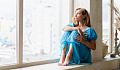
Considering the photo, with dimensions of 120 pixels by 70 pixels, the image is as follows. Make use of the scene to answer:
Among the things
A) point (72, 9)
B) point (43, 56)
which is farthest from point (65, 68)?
point (72, 9)

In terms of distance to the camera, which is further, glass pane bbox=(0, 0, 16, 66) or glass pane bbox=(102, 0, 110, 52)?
glass pane bbox=(102, 0, 110, 52)

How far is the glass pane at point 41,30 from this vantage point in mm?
2107

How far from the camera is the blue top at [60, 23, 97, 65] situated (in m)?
2.21

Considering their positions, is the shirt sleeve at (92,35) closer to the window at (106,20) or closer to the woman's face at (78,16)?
the woman's face at (78,16)

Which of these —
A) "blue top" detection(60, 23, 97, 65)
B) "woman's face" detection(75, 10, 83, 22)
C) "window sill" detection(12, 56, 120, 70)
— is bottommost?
"window sill" detection(12, 56, 120, 70)

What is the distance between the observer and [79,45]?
7.28ft

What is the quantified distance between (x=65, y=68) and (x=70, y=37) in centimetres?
45

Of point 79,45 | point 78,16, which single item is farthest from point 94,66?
point 78,16

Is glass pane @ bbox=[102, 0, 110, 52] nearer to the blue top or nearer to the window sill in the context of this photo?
the window sill

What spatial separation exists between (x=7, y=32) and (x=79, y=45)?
0.89 metres

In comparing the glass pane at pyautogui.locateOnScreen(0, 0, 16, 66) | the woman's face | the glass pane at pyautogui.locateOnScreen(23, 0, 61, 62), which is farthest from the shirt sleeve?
the glass pane at pyautogui.locateOnScreen(0, 0, 16, 66)

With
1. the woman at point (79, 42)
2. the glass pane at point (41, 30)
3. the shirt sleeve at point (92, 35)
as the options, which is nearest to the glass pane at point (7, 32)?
the glass pane at point (41, 30)

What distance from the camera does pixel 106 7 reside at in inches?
133

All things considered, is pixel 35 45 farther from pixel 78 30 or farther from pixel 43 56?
pixel 78 30
